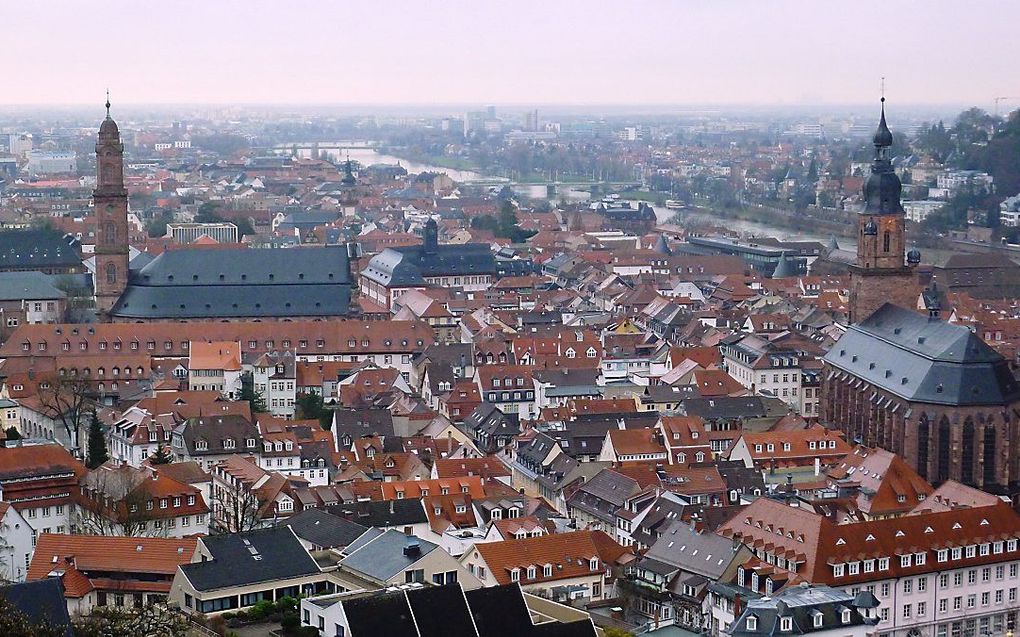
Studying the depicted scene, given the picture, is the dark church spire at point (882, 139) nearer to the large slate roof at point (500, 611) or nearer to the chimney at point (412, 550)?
the chimney at point (412, 550)

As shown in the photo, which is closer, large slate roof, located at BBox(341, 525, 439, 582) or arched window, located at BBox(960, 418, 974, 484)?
large slate roof, located at BBox(341, 525, 439, 582)

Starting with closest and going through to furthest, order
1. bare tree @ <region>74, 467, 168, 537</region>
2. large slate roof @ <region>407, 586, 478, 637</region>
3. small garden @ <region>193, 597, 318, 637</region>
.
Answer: large slate roof @ <region>407, 586, 478, 637</region>
small garden @ <region>193, 597, 318, 637</region>
bare tree @ <region>74, 467, 168, 537</region>

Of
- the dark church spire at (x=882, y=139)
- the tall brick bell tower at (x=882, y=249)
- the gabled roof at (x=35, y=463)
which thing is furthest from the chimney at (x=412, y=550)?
the dark church spire at (x=882, y=139)

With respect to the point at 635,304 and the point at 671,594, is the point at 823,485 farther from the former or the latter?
the point at 635,304

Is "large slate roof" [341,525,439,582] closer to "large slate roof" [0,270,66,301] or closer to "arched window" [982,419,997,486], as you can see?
"arched window" [982,419,997,486]

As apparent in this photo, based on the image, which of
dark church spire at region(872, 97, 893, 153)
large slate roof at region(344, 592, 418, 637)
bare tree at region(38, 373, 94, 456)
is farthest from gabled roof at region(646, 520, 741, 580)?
dark church spire at region(872, 97, 893, 153)

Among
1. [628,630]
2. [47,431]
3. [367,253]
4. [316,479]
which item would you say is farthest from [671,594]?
[367,253]
